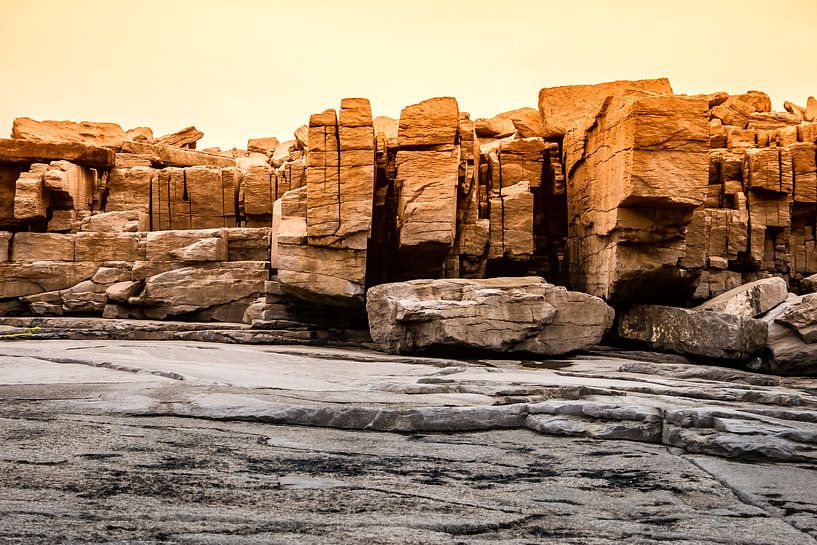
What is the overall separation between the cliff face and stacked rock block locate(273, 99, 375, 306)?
0.03 meters

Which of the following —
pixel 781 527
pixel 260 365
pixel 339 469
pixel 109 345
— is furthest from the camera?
pixel 109 345

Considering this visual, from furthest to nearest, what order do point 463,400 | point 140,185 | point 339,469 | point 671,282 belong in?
point 140,185
point 671,282
point 463,400
point 339,469

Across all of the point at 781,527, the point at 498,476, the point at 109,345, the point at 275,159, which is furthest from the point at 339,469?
the point at 275,159

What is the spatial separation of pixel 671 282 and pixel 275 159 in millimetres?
17884

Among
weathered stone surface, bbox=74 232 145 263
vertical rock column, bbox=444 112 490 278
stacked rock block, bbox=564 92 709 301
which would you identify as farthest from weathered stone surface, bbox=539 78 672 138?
weathered stone surface, bbox=74 232 145 263

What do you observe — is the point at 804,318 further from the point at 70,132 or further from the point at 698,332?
the point at 70,132

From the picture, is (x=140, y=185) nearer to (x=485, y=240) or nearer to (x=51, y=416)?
(x=485, y=240)

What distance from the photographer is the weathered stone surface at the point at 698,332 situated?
13.0 m

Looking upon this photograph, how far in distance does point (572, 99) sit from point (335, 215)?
355 inches

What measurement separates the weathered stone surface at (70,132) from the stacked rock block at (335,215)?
52.7 ft

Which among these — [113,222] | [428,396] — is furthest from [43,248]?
[428,396]

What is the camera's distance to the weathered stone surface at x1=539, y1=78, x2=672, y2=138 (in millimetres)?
19578

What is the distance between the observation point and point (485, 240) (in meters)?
16.2

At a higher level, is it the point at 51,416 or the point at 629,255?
the point at 629,255
